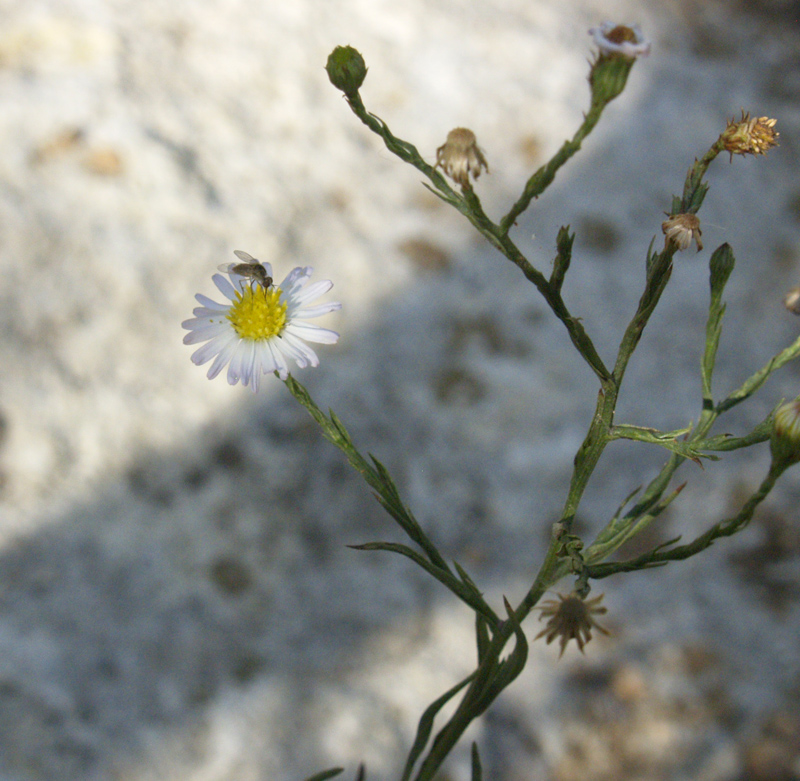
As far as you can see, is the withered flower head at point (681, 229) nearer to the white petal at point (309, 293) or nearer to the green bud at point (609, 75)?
the green bud at point (609, 75)

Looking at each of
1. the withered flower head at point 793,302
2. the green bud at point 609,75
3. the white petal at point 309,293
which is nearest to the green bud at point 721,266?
the withered flower head at point 793,302

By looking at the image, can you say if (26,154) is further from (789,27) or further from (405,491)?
(789,27)

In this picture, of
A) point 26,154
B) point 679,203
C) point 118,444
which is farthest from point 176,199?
point 679,203

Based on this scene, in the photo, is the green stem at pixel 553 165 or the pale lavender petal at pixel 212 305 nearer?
the green stem at pixel 553 165

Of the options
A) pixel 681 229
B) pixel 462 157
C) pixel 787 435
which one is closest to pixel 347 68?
pixel 462 157

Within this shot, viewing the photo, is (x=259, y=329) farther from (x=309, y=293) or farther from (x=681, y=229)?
(x=681, y=229)

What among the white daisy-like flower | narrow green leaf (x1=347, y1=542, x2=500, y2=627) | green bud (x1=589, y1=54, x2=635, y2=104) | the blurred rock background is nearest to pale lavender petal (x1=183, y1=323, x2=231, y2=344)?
the white daisy-like flower
